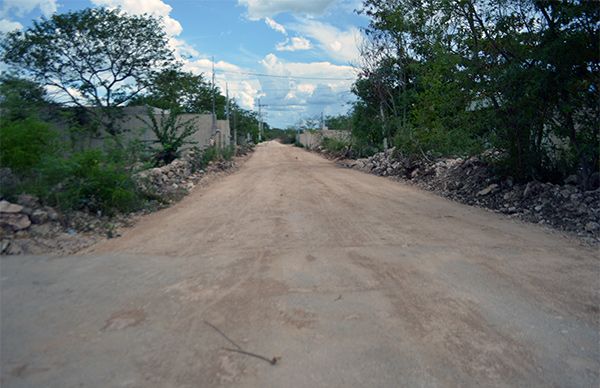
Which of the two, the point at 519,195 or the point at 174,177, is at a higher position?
the point at 519,195

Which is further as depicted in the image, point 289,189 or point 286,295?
point 289,189

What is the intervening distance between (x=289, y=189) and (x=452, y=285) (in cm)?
990

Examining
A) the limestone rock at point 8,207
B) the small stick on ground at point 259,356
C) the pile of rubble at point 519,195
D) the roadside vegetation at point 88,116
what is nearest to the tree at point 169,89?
the roadside vegetation at point 88,116

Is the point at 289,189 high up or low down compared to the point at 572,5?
down

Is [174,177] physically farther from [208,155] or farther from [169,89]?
[169,89]

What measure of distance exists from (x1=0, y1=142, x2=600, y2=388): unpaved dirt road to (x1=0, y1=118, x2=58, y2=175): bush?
99.1 inches

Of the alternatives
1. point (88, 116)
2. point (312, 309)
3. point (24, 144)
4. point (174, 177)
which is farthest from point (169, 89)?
point (312, 309)

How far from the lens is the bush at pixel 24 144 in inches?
350

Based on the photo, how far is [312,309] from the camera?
466 centimetres

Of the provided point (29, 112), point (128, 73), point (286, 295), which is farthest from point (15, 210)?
point (128, 73)

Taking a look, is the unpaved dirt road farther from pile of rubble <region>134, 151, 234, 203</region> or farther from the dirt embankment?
pile of rubble <region>134, 151, 234, 203</region>

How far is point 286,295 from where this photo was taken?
199 inches

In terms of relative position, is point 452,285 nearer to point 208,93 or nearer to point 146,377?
point 146,377

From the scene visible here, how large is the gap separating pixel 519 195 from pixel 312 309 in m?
8.02
